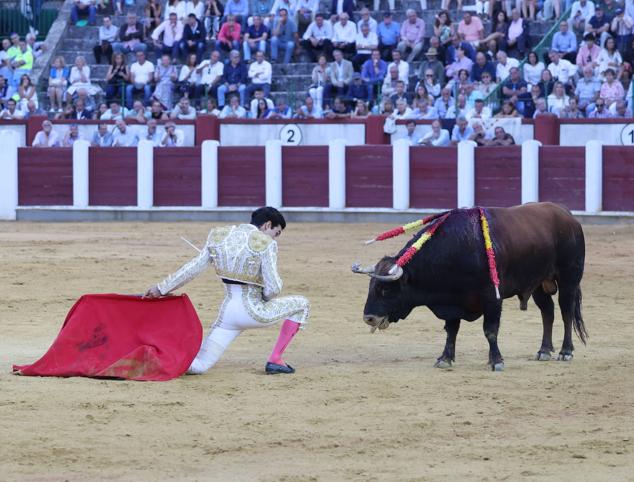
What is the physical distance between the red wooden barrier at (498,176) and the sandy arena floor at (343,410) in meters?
7.33

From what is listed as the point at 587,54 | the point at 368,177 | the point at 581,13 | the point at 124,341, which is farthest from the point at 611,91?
the point at 124,341

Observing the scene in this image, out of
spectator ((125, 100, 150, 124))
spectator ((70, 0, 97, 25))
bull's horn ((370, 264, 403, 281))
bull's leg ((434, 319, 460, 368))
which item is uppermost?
spectator ((70, 0, 97, 25))

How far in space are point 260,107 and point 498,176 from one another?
141 inches

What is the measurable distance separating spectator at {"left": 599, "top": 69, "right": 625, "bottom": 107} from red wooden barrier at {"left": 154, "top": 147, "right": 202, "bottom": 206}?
18.2 feet

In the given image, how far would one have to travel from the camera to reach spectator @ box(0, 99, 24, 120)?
67.4 feet

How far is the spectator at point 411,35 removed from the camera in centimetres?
1927

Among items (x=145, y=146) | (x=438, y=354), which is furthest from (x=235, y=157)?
(x=438, y=354)

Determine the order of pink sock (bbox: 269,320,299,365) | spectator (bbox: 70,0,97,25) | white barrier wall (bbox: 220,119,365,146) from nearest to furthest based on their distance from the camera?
pink sock (bbox: 269,320,299,365) → white barrier wall (bbox: 220,119,365,146) → spectator (bbox: 70,0,97,25)

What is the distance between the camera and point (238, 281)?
23.3ft

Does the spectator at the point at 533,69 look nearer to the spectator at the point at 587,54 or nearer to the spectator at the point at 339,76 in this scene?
the spectator at the point at 587,54

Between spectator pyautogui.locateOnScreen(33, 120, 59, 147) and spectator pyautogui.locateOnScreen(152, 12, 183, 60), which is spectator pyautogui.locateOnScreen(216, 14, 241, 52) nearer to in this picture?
spectator pyautogui.locateOnScreen(152, 12, 183, 60)

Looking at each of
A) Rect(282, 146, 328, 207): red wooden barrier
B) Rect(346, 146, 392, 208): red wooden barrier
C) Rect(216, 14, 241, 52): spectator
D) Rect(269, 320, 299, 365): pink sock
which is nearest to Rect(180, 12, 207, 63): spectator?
Rect(216, 14, 241, 52): spectator

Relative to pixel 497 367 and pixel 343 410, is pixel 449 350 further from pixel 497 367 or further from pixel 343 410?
pixel 343 410

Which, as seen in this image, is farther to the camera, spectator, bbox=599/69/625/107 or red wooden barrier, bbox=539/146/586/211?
red wooden barrier, bbox=539/146/586/211
